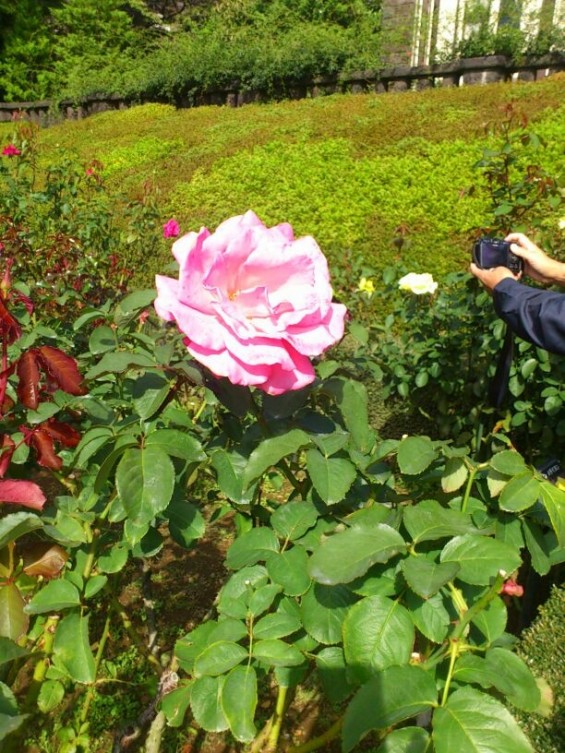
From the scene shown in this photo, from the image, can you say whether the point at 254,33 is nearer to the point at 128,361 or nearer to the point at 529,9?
the point at 529,9

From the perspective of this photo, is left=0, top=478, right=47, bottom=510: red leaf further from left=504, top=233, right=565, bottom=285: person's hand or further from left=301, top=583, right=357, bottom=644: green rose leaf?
left=504, top=233, right=565, bottom=285: person's hand

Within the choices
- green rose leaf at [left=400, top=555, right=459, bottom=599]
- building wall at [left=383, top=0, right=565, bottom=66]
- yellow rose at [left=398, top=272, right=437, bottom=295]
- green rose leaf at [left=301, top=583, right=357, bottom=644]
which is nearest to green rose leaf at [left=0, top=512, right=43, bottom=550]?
green rose leaf at [left=301, top=583, right=357, bottom=644]

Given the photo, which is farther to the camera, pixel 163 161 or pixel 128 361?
pixel 163 161

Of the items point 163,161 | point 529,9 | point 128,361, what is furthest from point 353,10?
point 128,361

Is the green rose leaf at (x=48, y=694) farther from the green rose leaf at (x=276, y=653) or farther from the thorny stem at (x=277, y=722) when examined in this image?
the green rose leaf at (x=276, y=653)

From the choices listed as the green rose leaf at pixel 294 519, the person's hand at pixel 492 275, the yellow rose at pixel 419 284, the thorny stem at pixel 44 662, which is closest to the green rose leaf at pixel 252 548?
the green rose leaf at pixel 294 519

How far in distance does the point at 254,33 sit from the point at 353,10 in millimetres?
2182

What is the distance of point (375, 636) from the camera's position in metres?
0.70

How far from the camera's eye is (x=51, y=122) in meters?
15.5

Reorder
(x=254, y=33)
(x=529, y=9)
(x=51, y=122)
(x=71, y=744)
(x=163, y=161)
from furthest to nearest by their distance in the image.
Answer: (x=51, y=122) < (x=254, y=33) < (x=529, y=9) < (x=163, y=161) < (x=71, y=744)

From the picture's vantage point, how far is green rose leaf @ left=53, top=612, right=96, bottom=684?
0.85 meters

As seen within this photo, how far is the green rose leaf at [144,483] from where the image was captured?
0.79 meters

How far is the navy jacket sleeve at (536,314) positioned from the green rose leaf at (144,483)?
0.92m

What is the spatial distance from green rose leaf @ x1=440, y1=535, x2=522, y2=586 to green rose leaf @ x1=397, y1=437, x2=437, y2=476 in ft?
0.41
